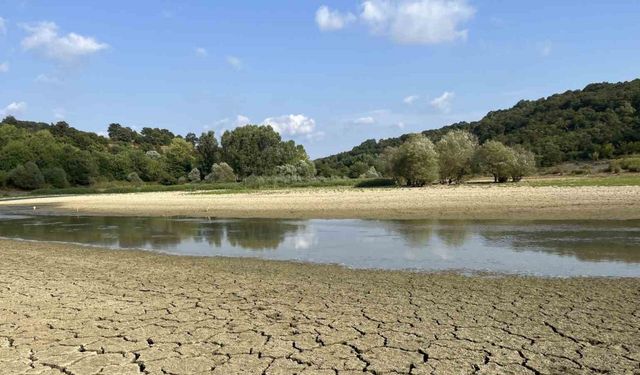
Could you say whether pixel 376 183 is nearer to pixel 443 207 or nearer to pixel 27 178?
pixel 443 207

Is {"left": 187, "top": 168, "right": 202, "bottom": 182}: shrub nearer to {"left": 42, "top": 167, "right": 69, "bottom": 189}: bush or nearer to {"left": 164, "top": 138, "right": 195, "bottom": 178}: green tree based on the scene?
{"left": 164, "top": 138, "right": 195, "bottom": 178}: green tree

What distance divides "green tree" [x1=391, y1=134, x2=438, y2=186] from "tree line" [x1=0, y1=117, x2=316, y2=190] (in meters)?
27.0

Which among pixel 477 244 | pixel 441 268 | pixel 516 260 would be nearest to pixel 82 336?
pixel 441 268

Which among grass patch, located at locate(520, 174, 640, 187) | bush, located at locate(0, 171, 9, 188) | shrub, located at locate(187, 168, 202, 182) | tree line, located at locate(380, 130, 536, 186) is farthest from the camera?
shrub, located at locate(187, 168, 202, 182)

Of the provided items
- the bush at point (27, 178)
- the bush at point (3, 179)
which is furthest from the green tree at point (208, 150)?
the bush at point (3, 179)

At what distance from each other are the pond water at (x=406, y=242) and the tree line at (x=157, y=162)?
5542 centimetres

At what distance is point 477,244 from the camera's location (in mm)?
16078

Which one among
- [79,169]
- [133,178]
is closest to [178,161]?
[133,178]

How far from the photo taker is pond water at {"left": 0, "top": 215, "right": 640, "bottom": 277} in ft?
40.9

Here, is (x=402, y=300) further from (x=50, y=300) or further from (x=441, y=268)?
(x=50, y=300)

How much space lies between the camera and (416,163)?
176 ft

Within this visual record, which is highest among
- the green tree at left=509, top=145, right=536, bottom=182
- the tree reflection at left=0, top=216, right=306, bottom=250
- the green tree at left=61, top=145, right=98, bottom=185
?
the green tree at left=61, top=145, right=98, bottom=185

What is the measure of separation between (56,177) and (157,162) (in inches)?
1028

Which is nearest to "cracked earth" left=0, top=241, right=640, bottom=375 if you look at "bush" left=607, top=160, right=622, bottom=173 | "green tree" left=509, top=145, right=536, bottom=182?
"green tree" left=509, top=145, right=536, bottom=182
